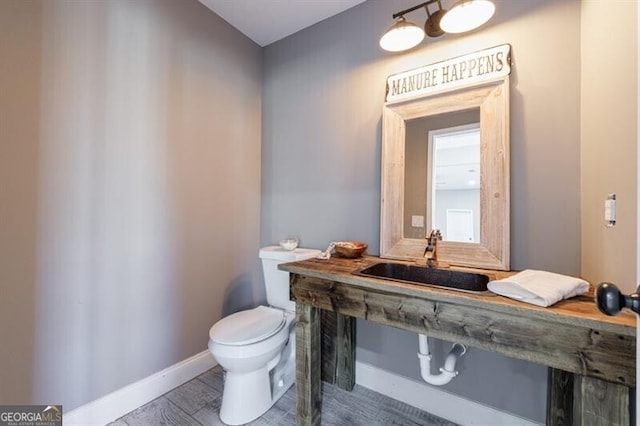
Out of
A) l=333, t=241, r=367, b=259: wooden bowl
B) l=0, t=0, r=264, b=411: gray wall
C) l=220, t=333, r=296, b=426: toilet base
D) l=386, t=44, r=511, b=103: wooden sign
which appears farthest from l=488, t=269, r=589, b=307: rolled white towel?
l=0, t=0, r=264, b=411: gray wall

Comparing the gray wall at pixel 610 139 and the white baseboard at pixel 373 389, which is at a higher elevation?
the gray wall at pixel 610 139

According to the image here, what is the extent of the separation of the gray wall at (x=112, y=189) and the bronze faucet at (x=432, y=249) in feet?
4.65

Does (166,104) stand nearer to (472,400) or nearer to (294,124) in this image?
(294,124)

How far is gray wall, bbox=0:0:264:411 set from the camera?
46.2 inches

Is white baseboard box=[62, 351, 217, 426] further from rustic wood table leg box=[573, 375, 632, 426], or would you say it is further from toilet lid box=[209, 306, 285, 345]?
rustic wood table leg box=[573, 375, 632, 426]

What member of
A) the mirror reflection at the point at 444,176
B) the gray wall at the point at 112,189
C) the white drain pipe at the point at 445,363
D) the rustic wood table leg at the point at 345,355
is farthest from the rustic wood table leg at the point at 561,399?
the gray wall at the point at 112,189

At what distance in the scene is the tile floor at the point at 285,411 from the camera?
4.71ft

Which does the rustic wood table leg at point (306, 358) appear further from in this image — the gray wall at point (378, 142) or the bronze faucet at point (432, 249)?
the bronze faucet at point (432, 249)

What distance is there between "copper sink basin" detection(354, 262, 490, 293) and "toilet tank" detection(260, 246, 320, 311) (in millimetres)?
522

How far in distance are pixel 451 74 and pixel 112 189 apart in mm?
1933

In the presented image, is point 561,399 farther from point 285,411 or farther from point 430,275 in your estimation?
point 285,411

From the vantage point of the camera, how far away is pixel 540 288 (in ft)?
2.85

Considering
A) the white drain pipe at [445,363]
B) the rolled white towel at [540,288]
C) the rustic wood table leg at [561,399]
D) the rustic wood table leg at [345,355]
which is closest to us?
the rolled white towel at [540,288]

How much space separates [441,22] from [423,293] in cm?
132
